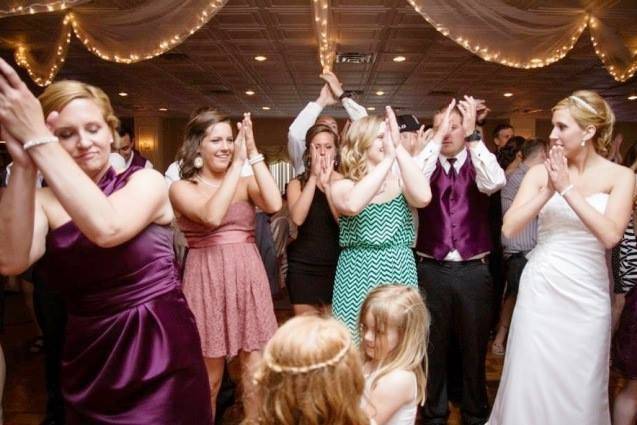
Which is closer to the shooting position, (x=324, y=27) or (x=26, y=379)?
(x=26, y=379)

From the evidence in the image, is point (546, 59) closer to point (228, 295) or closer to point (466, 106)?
point (466, 106)

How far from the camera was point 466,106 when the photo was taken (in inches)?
107

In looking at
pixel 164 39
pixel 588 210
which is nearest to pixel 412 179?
pixel 588 210

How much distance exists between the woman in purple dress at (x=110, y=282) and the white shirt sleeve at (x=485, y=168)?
1.64m

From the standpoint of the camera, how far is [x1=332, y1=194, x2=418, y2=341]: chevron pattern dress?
97.0 inches

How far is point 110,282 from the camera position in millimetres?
1392

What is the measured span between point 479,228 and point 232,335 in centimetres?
123

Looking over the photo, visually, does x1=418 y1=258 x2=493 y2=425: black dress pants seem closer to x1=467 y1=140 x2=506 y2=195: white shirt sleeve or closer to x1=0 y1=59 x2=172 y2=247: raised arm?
x1=467 y1=140 x2=506 y2=195: white shirt sleeve

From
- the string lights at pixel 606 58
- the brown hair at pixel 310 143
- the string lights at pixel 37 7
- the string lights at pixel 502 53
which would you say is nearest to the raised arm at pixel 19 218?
the brown hair at pixel 310 143

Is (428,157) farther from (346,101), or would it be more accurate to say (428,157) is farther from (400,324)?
(400,324)

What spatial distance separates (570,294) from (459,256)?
0.56 m

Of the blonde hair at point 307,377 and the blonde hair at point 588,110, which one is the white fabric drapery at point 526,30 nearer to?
the blonde hair at point 588,110

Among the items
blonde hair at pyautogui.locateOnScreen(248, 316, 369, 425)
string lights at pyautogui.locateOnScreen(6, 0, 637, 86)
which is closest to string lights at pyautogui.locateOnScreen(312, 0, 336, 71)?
string lights at pyautogui.locateOnScreen(6, 0, 637, 86)

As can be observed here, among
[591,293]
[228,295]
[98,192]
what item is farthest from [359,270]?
[98,192]
